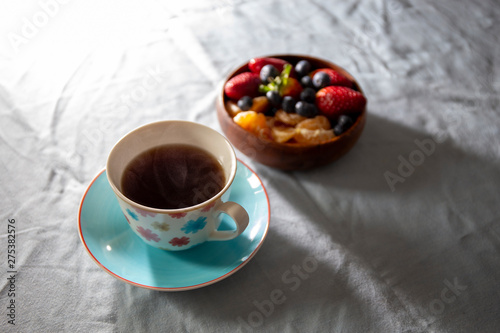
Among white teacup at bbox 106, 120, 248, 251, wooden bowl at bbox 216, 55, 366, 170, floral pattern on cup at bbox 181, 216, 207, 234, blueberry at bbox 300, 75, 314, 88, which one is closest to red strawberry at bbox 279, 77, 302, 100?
blueberry at bbox 300, 75, 314, 88

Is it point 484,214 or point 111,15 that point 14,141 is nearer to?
point 111,15

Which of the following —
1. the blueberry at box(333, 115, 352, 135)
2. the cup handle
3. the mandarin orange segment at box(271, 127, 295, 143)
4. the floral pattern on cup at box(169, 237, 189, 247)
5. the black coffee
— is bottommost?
the blueberry at box(333, 115, 352, 135)

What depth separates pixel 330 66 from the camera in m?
1.04

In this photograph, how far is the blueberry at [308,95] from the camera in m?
0.94

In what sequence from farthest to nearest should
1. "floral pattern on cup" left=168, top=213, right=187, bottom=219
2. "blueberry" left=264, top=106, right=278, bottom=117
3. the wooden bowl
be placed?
"blueberry" left=264, top=106, right=278, bottom=117 → the wooden bowl → "floral pattern on cup" left=168, top=213, right=187, bottom=219

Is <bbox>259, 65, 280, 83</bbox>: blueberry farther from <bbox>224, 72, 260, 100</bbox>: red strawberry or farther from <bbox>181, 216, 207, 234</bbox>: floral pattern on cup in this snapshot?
<bbox>181, 216, 207, 234</bbox>: floral pattern on cup

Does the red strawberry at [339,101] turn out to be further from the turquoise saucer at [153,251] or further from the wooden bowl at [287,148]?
the turquoise saucer at [153,251]

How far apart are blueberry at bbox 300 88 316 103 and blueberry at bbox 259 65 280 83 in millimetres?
76

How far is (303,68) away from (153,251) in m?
0.56

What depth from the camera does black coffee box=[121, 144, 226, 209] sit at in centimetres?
67

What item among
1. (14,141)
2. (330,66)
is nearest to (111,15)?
(14,141)

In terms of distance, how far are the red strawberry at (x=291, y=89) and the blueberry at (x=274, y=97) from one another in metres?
0.02

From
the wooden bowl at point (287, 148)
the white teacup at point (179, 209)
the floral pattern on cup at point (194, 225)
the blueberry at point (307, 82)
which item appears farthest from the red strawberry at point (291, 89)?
the floral pattern on cup at point (194, 225)

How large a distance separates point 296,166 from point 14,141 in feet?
1.93
